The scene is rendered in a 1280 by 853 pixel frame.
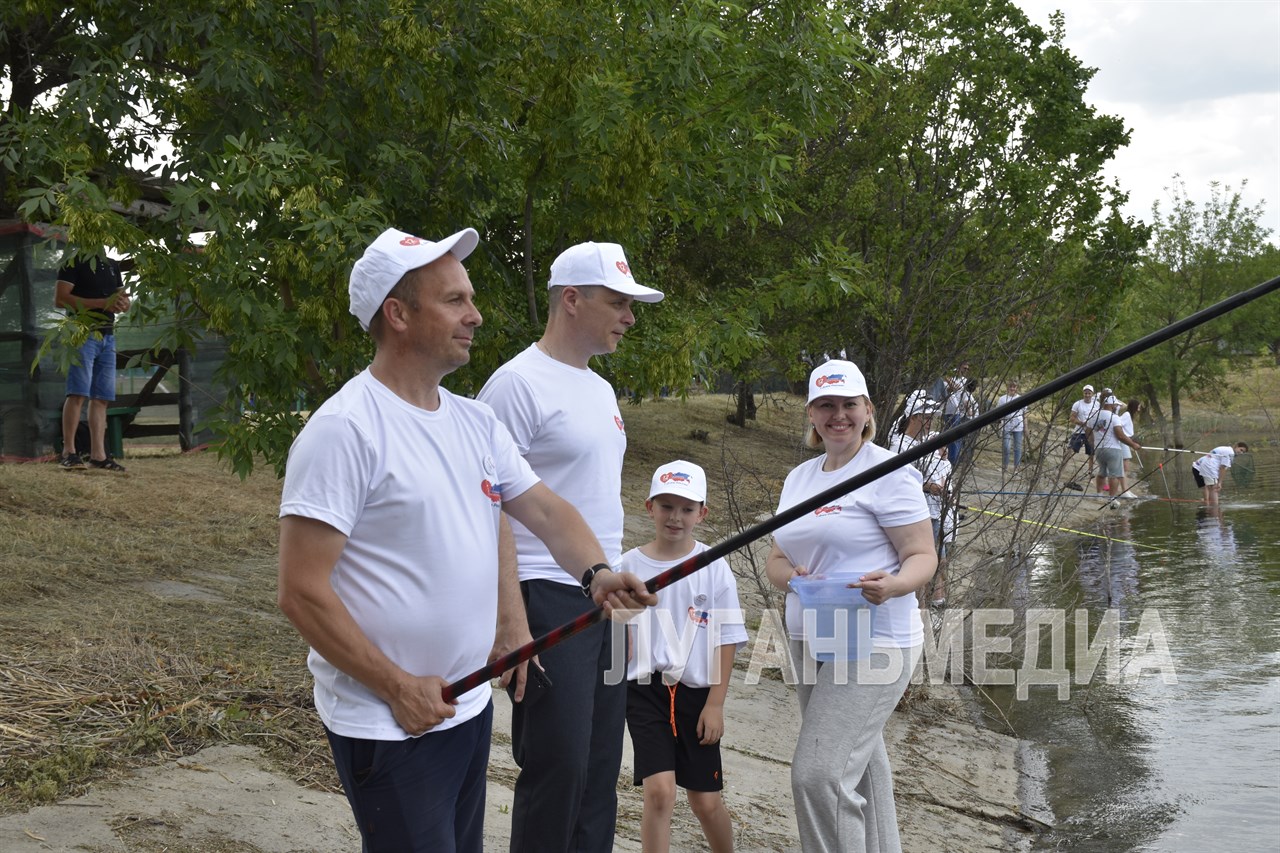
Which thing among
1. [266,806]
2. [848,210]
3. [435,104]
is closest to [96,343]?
[435,104]

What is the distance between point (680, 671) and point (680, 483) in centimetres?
66

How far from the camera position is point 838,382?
4.41 meters

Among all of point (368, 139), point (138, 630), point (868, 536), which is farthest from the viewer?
point (138, 630)

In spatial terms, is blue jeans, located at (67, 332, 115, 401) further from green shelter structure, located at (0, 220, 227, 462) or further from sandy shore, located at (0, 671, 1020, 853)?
sandy shore, located at (0, 671, 1020, 853)

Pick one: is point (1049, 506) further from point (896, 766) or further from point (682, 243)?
point (682, 243)

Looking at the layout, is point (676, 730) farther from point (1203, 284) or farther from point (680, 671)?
point (1203, 284)

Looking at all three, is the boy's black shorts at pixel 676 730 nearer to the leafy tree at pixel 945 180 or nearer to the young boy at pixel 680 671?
the young boy at pixel 680 671

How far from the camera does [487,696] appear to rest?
2.92 metres

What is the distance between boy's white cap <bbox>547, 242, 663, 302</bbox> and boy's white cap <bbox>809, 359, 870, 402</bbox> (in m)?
0.72

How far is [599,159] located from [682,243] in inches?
458

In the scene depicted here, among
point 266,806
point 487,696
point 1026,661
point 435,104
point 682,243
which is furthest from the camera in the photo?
point 682,243

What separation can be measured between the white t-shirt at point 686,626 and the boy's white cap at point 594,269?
116 centimetres

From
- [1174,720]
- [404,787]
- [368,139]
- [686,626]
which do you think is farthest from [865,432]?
[1174,720]

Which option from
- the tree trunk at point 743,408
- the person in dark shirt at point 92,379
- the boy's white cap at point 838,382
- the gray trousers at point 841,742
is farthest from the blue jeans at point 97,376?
the tree trunk at point 743,408
